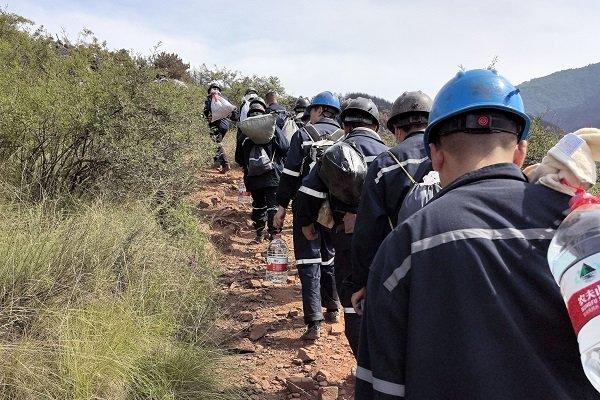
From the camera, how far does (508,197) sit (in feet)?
4.16

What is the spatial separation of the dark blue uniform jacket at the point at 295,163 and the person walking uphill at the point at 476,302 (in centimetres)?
385

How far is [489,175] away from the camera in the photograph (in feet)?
4.38

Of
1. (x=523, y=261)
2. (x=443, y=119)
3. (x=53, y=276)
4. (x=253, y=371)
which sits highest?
(x=443, y=119)

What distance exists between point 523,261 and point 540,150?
33.8 ft

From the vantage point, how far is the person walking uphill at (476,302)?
1.17m

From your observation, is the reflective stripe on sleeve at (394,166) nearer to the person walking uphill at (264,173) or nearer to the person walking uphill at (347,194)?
the person walking uphill at (347,194)

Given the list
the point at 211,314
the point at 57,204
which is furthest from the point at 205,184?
the point at 211,314

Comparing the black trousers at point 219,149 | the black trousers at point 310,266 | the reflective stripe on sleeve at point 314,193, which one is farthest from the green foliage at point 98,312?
the black trousers at point 219,149

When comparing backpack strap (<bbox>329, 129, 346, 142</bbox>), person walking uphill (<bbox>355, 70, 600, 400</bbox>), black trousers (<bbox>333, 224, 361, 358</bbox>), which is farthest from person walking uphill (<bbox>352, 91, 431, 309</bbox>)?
backpack strap (<bbox>329, 129, 346, 142</bbox>)

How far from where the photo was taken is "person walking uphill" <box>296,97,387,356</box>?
3536 millimetres

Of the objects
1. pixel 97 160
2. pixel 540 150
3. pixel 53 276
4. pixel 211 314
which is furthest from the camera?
pixel 540 150

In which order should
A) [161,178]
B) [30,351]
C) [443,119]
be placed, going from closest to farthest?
[443,119] < [30,351] < [161,178]

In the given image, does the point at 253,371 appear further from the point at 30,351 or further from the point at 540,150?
the point at 540,150

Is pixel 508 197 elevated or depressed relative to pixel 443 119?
depressed
